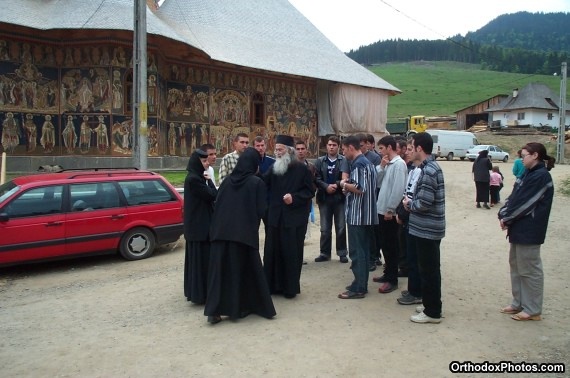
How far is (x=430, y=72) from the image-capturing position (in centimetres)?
10038

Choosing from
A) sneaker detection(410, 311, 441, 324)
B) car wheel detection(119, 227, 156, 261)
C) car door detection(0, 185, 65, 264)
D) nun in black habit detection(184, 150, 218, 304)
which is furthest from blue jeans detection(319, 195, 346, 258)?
car door detection(0, 185, 65, 264)

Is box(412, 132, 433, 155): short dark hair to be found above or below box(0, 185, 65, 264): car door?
above

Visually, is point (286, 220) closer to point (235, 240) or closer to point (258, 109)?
point (235, 240)

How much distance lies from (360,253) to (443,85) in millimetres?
90608

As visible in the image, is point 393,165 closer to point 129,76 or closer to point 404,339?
point 404,339

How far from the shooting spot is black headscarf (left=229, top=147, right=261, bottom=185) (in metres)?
4.95

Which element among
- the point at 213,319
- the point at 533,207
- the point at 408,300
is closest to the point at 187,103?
the point at 213,319

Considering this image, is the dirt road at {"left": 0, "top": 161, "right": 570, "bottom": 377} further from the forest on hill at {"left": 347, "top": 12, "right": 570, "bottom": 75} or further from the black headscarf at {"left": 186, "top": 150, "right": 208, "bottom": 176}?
the forest on hill at {"left": 347, "top": 12, "right": 570, "bottom": 75}

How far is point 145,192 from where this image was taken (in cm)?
855

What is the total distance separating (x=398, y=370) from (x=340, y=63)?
25.4 meters

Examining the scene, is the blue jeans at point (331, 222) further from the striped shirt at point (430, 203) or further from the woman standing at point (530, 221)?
the woman standing at point (530, 221)

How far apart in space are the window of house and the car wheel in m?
15.2

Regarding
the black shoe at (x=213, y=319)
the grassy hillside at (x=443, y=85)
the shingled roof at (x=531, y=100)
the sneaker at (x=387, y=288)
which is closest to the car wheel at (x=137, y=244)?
the black shoe at (x=213, y=319)

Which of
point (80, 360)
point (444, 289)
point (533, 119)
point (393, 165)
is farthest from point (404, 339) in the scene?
point (533, 119)
